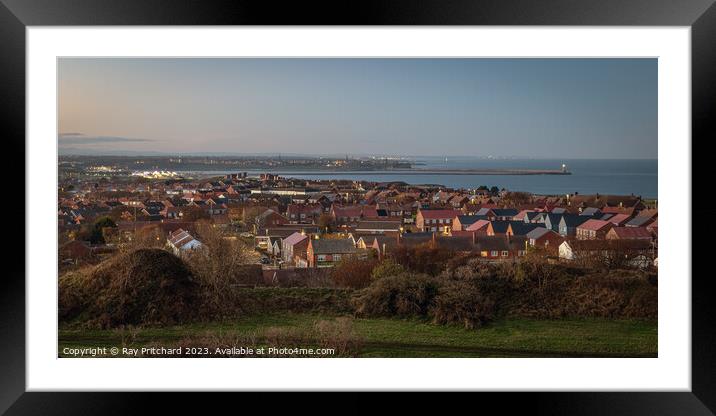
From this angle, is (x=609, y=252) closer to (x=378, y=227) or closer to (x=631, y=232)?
(x=631, y=232)

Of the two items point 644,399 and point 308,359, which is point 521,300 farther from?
point 308,359

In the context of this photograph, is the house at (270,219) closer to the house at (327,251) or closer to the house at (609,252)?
the house at (327,251)

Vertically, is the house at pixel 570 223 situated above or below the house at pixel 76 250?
above

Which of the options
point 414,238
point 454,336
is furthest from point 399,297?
point 414,238

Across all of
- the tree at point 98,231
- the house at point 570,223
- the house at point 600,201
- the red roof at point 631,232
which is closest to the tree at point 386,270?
the house at point 570,223

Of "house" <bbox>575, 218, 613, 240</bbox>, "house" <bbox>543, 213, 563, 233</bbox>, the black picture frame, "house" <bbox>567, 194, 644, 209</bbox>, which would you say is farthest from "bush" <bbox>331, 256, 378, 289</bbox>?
the black picture frame

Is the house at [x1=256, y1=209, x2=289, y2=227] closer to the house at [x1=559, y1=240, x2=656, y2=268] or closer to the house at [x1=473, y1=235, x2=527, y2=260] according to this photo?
the house at [x1=473, y1=235, x2=527, y2=260]

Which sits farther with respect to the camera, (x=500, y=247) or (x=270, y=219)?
(x=270, y=219)
